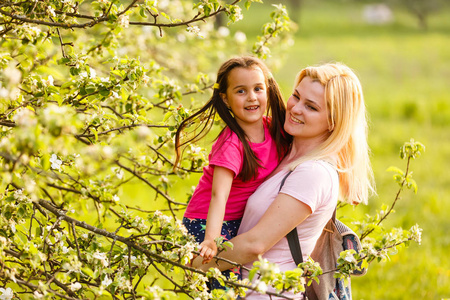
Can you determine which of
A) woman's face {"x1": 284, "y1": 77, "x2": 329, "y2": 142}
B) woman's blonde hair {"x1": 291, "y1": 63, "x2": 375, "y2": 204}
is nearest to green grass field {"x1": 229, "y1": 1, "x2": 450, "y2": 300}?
woman's blonde hair {"x1": 291, "y1": 63, "x2": 375, "y2": 204}

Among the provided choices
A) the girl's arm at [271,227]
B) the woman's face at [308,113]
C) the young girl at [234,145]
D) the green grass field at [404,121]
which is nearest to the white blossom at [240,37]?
the green grass field at [404,121]

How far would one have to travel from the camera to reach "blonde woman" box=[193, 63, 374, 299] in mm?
3277

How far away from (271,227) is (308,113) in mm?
742

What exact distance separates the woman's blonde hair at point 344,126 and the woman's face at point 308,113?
4cm

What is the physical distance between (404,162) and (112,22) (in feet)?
33.1

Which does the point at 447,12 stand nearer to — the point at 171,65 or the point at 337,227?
the point at 171,65

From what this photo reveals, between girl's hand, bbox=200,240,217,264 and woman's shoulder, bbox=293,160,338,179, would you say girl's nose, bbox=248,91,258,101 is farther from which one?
girl's hand, bbox=200,240,217,264

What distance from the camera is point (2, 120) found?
319 cm

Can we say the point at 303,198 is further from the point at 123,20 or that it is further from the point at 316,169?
the point at 123,20

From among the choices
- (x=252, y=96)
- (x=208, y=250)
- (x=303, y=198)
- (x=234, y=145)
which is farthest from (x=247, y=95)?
(x=208, y=250)

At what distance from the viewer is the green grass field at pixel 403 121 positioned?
739 cm

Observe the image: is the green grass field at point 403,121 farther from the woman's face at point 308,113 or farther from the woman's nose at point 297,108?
the woman's nose at point 297,108

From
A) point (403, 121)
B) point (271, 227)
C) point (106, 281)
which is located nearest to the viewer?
point (106, 281)

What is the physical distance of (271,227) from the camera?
3264 mm
